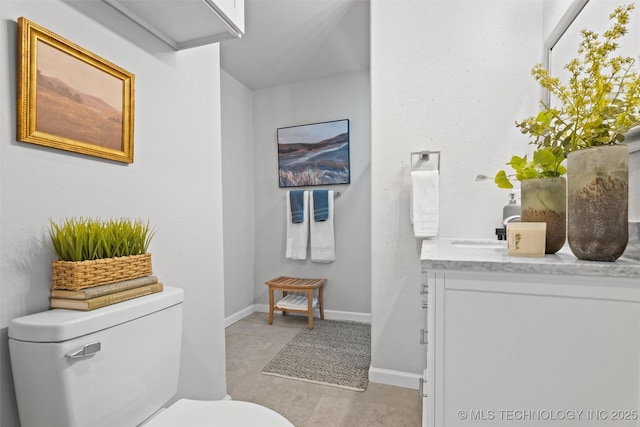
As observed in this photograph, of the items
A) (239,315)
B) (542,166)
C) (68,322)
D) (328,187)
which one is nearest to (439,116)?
(542,166)

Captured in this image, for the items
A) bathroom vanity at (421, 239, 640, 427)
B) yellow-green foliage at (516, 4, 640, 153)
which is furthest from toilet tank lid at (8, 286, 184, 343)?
yellow-green foliage at (516, 4, 640, 153)

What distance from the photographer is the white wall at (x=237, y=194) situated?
9.42ft

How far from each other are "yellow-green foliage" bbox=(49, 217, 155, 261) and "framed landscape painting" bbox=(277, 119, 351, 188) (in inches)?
84.1

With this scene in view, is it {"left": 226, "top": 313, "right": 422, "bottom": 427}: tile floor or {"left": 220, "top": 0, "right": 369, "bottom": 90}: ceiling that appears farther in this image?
{"left": 220, "top": 0, "right": 369, "bottom": 90}: ceiling

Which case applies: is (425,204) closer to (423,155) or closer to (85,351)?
(423,155)

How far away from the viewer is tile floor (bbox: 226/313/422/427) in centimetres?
155

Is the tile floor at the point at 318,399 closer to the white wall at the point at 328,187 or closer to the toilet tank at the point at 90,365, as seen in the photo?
the toilet tank at the point at 90,365

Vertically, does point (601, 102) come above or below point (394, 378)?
above

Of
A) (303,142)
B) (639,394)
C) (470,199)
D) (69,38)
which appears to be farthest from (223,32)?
(303,142)

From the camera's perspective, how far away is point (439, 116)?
1.76m

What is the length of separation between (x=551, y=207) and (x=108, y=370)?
1.27 meters

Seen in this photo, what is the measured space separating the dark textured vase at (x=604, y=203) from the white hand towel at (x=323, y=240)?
88.3 inches

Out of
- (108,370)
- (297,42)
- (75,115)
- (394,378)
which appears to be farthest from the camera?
(297,42)

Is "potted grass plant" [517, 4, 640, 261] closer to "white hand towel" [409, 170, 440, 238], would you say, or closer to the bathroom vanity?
the bathroom vanity
